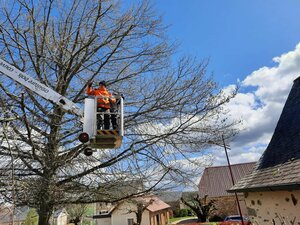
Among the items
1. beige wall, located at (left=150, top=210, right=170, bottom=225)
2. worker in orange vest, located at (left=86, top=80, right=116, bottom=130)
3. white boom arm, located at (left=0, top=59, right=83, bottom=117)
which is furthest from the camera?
beige wall, located at (left=150, top=210, right=170, bottom=225)

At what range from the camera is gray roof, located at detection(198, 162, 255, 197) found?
2976 cm

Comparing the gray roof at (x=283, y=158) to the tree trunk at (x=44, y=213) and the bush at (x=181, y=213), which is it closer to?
the tree trunk at (x=44, y=213)

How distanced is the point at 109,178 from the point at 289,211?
531 centimetres

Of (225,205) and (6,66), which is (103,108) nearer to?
(6,66)

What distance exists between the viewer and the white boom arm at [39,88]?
5.73m

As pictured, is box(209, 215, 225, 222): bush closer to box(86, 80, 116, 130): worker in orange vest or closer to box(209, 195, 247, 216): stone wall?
box(209, 195, 247, 216): stone wall

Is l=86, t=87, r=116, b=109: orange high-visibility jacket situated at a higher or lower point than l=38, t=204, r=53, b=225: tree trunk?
higher

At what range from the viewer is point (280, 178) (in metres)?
7.89

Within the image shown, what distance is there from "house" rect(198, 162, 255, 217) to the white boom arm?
2246 centimetres

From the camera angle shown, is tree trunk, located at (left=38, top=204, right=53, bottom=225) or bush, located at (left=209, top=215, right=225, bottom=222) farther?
bush, located at (left=209, top=215, right=225, bottom=222)

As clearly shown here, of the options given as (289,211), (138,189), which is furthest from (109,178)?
(289,211)

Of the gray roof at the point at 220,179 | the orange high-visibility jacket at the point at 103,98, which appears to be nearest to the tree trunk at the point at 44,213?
the orange high-visibility jacket at the point at 103,98

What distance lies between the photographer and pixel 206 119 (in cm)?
821

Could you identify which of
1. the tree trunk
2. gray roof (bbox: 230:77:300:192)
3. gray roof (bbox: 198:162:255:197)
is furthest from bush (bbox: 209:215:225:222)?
the tree trunk
